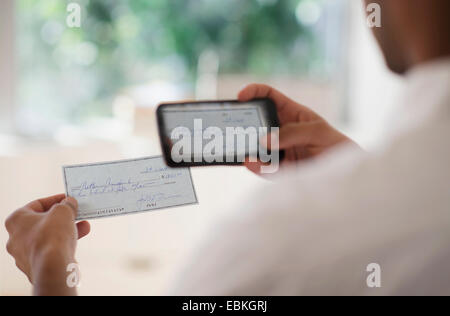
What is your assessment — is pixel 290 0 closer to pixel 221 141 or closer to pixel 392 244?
pixel 221 141

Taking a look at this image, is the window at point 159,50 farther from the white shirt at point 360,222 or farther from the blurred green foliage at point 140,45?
the white shirt at point 360,222

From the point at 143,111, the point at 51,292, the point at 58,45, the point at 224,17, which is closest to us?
the point at 51,292

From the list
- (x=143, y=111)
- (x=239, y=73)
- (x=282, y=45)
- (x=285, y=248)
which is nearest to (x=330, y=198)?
(x=285, y=248)

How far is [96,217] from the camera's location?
1.79 ft

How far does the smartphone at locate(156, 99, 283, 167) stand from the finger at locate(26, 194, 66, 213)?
0.44ft

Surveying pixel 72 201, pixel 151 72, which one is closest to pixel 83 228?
pixel 72 201

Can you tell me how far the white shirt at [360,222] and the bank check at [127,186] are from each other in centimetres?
27

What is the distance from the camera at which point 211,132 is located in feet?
2.03

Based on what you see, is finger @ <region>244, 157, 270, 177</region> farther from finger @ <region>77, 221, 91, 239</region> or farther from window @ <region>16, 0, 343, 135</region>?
window @ <region>16, 0, 343, 135</region>

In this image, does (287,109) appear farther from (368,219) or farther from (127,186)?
(368,219)

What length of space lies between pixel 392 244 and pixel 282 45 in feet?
6.84

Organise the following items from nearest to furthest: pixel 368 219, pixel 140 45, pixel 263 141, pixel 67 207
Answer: pixel 368 219 < pixel 67 207 < pixel 263 141 < pixel 140 45

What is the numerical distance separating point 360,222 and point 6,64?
1616mm

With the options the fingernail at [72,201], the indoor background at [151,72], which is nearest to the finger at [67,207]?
the fingernail at [72,201]
